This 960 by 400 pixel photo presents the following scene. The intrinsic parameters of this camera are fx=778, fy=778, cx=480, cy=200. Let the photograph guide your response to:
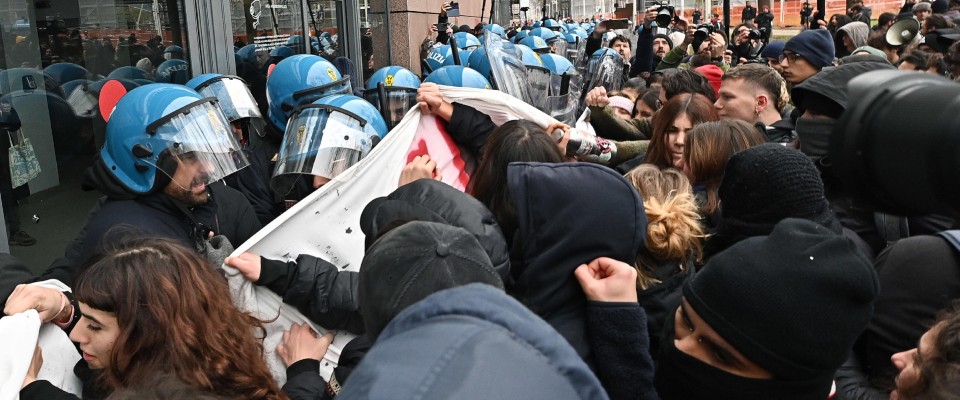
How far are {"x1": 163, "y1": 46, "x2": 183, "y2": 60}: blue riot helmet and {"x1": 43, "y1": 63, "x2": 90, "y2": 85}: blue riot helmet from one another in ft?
2.77

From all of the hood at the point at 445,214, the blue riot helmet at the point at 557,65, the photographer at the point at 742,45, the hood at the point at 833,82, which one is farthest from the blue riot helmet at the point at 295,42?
the hood at the point at 833,82

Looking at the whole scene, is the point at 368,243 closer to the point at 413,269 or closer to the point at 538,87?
the point at 413,269

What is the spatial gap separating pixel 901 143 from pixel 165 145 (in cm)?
242

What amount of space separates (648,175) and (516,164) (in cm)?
73

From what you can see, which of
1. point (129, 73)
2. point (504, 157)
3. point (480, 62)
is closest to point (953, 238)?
point (504, 157)

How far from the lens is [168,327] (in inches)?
74.2

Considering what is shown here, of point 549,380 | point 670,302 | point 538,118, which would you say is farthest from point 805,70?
point 549,380

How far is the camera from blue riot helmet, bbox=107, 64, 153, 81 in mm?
4480

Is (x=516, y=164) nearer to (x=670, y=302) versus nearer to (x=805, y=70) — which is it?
(x=670, y=302)

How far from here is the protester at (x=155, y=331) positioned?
72.9 inches

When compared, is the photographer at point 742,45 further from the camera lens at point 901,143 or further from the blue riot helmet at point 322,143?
the camera lens at point 901,143

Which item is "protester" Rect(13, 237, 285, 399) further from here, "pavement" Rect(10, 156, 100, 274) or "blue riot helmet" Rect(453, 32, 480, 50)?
"blue riot helmet" Rect(453, 32, 480, 50)

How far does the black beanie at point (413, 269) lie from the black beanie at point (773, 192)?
1054mm

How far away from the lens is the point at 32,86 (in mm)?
3760
